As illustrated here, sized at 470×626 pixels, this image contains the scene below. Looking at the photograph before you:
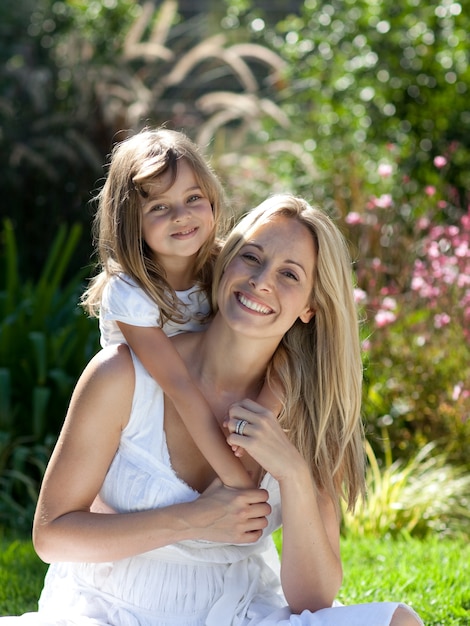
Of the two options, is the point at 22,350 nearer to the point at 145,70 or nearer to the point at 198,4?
the point at 145,70

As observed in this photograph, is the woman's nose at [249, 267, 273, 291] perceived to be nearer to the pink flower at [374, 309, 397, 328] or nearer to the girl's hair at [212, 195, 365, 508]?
the girl's hair at [212, 195, 365, 508]

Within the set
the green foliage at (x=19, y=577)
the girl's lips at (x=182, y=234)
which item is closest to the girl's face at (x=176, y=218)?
the girl's lips at (x=182, y=234)

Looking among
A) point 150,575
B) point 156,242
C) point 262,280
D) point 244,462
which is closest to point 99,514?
point 150,575

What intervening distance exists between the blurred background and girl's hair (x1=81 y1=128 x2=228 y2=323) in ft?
6.29

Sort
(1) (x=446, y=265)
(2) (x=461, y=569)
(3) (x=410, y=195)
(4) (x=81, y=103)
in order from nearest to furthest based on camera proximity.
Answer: (2) (x=461, y=569), (1) (x=446, y=265), (3) (x=410, y=195), (4) (x=81, y=103)

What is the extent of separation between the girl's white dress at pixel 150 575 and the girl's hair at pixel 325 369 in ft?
1.13

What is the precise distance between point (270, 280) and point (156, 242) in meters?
0.48

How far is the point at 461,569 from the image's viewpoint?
3775mm

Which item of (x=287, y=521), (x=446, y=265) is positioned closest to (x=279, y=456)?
(x=287, y=521)

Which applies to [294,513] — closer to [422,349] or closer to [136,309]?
[136,309]

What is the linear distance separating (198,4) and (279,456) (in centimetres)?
1171

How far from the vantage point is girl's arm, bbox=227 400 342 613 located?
252 centimetres

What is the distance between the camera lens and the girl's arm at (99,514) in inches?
95.4

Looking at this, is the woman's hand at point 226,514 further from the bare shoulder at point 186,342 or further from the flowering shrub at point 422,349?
the flowering shrub at point 422,349
